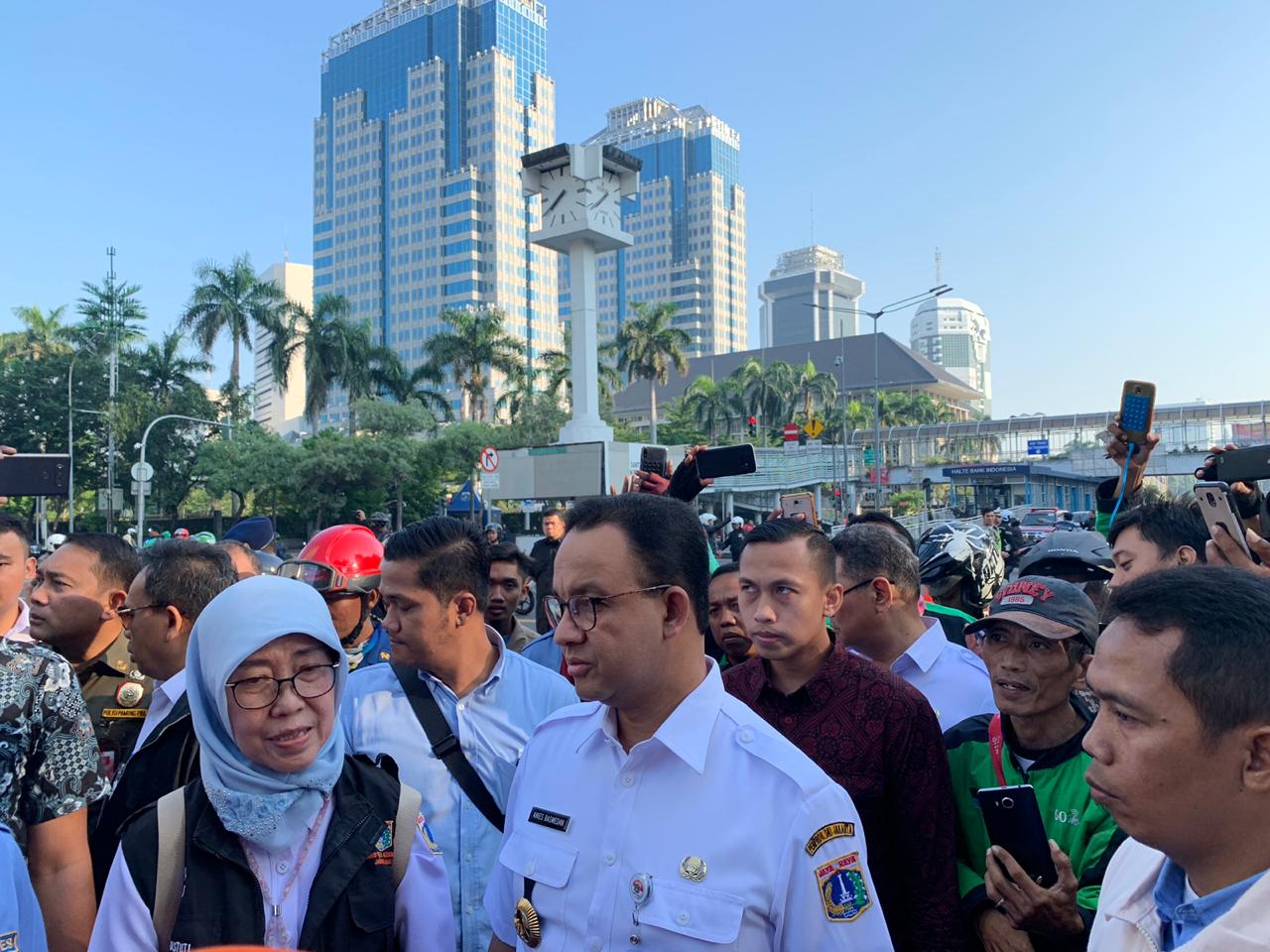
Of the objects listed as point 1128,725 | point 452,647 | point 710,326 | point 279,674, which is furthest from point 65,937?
point 710,326

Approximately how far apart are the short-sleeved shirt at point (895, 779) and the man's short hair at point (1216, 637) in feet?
3.40

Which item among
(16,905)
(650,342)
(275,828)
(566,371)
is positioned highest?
(650,342)

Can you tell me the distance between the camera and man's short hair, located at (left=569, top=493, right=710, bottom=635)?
2.11 meters

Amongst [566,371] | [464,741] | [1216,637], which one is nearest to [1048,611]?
[1216,637]

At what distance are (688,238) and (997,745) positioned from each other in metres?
153

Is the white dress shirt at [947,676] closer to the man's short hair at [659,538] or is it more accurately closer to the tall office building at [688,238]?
the man's short hair at [659,538]

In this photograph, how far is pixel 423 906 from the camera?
2104 mm

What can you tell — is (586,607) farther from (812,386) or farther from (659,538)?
(812,386)

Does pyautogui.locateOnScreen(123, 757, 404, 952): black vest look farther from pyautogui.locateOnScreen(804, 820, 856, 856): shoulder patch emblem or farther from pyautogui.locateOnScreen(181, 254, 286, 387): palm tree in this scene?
pyautogui.locateOnScreen(181, 254, 286, 387): palm tree

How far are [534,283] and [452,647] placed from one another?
390 feet

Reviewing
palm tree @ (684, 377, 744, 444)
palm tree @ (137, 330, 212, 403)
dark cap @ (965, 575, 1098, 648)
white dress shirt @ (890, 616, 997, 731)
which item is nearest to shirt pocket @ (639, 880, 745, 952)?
dark cap @ (965, 575, 1098, 648)

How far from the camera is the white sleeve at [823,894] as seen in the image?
1.81 meters

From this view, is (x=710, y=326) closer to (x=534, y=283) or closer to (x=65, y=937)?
(x=534, y=283)

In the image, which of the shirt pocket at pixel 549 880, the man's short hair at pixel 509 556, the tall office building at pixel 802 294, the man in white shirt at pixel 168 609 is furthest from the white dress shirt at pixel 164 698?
the tall office building at pixel 802 294
